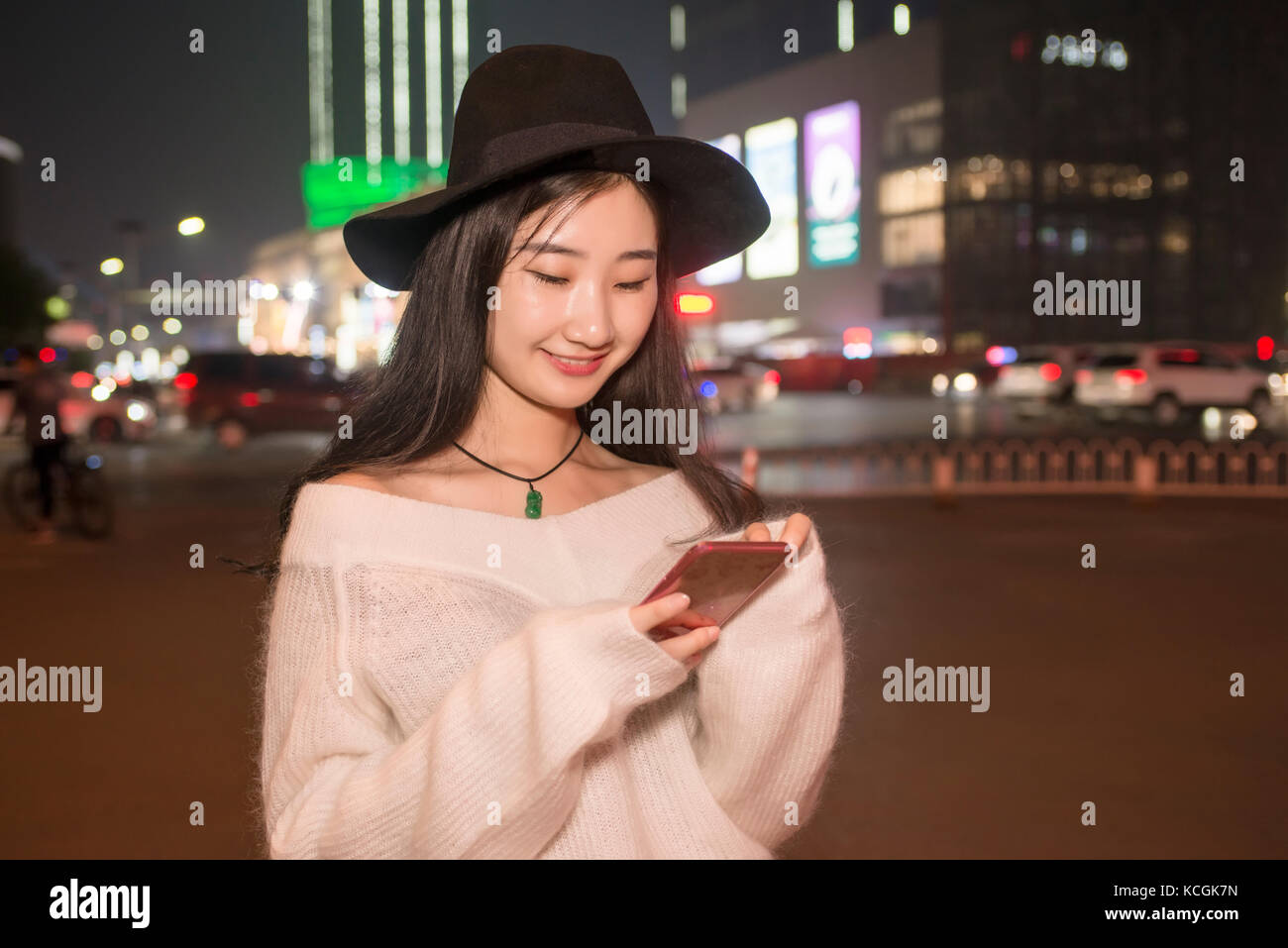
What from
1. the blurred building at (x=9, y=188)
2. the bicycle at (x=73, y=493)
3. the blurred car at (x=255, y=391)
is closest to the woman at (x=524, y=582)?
the bicycle at (x=73, y=493)

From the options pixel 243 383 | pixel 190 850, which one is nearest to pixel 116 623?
pixel 190 850

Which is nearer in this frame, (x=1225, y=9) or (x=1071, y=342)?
(x=1071, y=342)

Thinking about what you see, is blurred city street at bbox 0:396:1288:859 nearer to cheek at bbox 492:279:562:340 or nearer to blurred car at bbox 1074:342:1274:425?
cheek at bbox 492:279:562:340

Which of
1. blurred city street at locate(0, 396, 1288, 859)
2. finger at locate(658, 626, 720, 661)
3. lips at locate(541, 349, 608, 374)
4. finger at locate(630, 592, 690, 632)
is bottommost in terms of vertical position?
blurred city street at locate(0, 396, 1288, 859)

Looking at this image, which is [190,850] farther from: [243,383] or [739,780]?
[243,383]

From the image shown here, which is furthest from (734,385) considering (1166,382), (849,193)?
(849,193)

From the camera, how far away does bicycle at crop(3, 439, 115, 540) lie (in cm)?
1116

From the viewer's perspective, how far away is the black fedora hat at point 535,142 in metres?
1.85

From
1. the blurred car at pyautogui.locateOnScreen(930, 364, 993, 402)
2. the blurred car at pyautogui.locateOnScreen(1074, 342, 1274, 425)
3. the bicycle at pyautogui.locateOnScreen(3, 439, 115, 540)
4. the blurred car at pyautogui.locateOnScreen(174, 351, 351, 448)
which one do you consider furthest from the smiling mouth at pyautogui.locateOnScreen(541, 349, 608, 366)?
the blurred car at pyautogui.locateOnScreen(930, 364, 993, 402)

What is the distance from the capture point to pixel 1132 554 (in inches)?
408

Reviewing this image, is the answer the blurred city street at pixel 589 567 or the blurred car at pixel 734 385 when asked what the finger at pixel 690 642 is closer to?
the blurred city street at pixel 589 567

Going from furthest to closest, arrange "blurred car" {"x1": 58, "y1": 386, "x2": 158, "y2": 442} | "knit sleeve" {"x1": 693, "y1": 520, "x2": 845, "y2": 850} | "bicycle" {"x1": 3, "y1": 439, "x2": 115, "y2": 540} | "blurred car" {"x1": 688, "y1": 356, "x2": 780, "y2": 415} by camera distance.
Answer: "blurred car" {"x1": 688, "y1": 356, "x2": 780, "y2": 415}
"blurred car" {"x1": 58, "y1": 386, "x2": 158, "y2": 442}
"bicycle" {"x1": 3, "y1": 439, "x2": 115, "y2": 540}
"knit sleeve" {"x1": 693, "y1": 520, "x2": 845, "y2": 850}

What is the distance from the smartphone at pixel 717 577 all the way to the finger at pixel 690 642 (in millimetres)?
16

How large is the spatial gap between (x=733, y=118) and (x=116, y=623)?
5896cm
